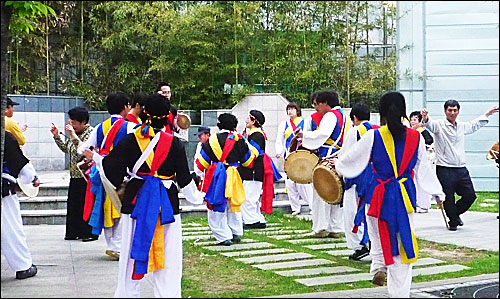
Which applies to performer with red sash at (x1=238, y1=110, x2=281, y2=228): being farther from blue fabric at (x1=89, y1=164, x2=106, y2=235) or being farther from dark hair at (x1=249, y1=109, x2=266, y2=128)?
blue fabric at (x1=89, y1=164, x2=106, y2=235)

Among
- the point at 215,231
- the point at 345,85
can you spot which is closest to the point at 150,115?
the point at 215,231

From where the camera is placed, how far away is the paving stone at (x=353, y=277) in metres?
7.62

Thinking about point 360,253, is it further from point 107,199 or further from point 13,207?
point 13,207

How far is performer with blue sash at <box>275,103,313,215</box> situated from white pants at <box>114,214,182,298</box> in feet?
21.5

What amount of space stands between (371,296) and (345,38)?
10127 mm

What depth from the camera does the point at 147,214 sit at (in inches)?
244

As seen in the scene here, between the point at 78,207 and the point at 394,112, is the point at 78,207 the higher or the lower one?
the lower one

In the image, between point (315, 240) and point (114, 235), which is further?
point (315, 240)

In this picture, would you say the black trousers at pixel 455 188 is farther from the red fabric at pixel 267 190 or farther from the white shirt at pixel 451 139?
the red fabric at pixel 267 190

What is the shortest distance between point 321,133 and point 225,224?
173 cm

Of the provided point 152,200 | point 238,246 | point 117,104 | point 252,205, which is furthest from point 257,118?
point 152,200

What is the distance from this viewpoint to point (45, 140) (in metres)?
17.3

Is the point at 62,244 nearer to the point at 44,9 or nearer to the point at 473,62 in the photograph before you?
the point at 44,9

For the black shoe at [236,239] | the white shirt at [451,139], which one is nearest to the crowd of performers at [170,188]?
the black shoe at [236,239]
